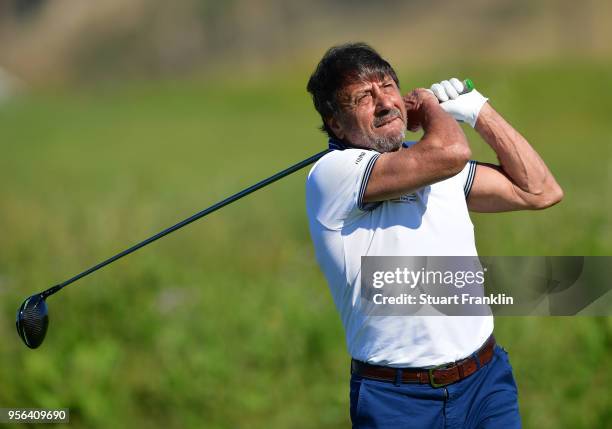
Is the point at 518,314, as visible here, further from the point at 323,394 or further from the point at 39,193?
the point at 39,193

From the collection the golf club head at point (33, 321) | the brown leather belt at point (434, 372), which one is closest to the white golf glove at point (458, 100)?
the brown leather belt at point (434, 372)

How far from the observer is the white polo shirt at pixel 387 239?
3.89 m

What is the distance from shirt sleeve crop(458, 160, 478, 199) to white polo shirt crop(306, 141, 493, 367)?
0.16 m

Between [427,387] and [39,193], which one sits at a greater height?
[39,193]

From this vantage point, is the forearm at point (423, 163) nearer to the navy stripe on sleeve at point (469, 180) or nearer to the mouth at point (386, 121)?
the mouth at point (386, 121)

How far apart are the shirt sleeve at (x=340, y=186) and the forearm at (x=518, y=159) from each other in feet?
2.28

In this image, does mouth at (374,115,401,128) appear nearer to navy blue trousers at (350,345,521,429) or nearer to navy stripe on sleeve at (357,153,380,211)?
navy stripe on sleeve at (357,153,380,211)

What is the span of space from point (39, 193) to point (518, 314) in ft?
34.4

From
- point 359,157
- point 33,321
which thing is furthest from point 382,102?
point 33,321

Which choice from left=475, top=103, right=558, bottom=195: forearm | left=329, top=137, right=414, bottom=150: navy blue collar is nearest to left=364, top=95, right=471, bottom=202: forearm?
left=329, top=137, right=414, bottom=150: navy blue collar

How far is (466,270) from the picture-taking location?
13.3 feet

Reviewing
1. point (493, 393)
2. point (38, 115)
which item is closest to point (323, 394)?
point (493, 393)

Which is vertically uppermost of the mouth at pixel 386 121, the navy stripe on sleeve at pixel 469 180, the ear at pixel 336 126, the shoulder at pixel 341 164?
the ear at pixel 336 126

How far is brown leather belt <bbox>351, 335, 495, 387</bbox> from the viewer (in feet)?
12.9
